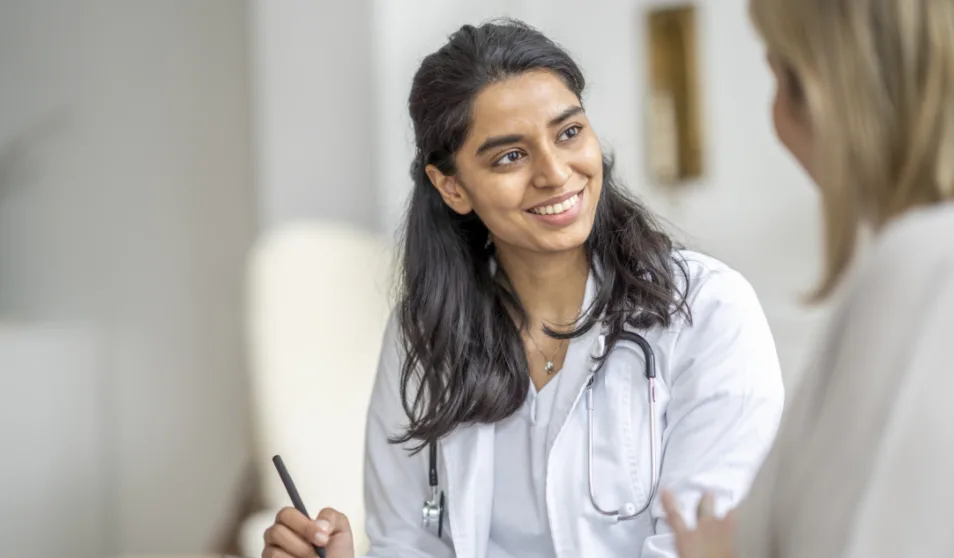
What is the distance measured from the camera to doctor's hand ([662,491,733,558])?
0.91m

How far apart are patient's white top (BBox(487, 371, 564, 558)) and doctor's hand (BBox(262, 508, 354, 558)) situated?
253 mm

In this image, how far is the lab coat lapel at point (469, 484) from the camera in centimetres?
156

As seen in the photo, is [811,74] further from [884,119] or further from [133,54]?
[133,54]

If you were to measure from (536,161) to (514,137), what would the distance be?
0.05 meters

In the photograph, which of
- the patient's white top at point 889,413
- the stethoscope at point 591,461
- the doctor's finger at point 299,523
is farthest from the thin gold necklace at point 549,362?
the patient's white top at point 889,413

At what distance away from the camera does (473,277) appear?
5.89ft

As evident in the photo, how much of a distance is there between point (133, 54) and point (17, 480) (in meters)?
1.30

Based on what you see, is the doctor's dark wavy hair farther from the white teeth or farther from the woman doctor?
the white teeth

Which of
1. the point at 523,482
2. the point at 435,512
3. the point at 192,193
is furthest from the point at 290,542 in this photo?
the point at 192,193

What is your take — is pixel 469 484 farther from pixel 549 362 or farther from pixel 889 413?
pixel 889 413

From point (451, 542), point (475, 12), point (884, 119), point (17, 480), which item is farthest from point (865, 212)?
point (475, 12)

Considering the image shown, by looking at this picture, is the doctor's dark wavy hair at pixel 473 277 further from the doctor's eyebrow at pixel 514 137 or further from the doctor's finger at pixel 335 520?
the doctor's finger at pixel 335 520

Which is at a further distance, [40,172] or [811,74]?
[40,172]

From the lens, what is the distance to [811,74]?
32.3 inches
